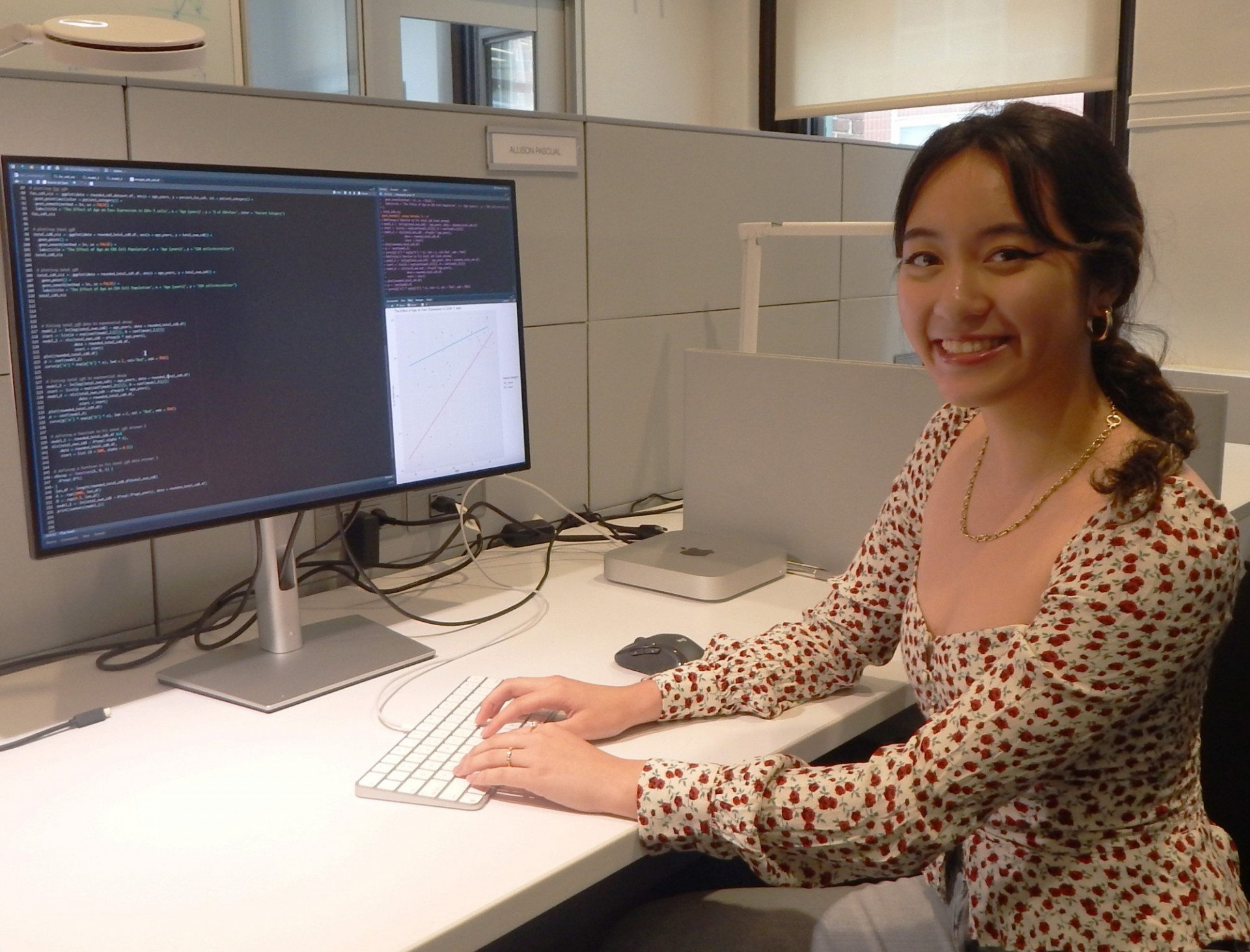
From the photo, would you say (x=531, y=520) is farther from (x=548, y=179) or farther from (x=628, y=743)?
(x=628, y=743)

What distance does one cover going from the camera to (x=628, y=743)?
39.8 inches

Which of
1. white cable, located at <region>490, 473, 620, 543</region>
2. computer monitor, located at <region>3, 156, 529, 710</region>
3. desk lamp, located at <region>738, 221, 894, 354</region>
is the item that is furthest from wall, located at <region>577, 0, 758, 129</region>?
computer monitor, located at <region>3, 156, 529, 710</region>

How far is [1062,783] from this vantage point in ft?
2.91

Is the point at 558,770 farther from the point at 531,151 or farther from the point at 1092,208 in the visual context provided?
the point at 531,151

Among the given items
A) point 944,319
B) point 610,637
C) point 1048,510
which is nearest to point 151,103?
point 610,637

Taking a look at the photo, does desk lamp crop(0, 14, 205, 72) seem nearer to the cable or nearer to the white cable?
the cable

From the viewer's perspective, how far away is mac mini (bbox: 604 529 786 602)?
1385mm

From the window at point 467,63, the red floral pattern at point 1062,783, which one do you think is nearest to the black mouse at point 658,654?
the red floral pattern at point 1062,783

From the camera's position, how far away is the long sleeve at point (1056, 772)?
2.69 feet

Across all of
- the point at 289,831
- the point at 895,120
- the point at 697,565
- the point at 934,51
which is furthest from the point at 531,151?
the point at 895,120

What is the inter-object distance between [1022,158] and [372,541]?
3.03 feet

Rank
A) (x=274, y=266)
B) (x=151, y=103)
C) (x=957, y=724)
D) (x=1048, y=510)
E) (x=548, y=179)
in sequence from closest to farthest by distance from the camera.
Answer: (x=957, y=724) < (x=1048, y=510) < (x=274, y=266) < (x=151, y=103) < (x=548, y=179)

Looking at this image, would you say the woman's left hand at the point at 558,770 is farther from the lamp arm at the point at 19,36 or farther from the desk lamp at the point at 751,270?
the desk lamp at the point at 751,270

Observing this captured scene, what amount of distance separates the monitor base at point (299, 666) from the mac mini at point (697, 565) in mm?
328
